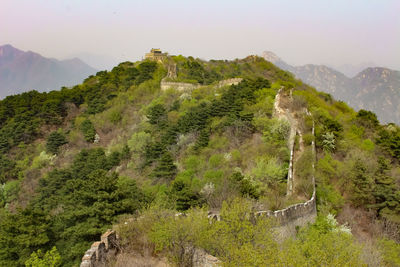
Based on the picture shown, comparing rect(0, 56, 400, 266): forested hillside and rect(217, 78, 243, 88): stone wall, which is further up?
rect(217, 78, 243, 88): stone wall

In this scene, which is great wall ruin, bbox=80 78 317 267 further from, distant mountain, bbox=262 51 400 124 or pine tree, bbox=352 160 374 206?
distant mountain, bbox=262 51 400 124

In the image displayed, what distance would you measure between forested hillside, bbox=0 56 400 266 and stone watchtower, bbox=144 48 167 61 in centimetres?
331

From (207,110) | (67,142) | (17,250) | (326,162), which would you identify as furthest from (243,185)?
(67,142)

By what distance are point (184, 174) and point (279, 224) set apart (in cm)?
1236

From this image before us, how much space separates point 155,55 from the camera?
58688mm

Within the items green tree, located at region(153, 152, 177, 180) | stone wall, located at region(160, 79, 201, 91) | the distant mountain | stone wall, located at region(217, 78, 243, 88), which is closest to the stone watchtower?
stone wall, located at region(160, 79, 201, 91)

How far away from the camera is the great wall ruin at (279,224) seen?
1033 cm

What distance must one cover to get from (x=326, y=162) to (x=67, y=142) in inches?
1328

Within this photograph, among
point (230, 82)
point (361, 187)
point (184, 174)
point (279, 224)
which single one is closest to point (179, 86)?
point (230, 82)

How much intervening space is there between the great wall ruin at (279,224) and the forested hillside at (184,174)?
359 millimetres

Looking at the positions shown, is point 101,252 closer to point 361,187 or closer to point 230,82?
point 361,187

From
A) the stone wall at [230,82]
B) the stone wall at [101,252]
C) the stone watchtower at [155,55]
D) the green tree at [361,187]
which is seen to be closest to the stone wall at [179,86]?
the stone wall at [230,82]

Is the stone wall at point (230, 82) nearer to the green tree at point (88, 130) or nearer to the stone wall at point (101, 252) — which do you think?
the green tree at point (88, 130)

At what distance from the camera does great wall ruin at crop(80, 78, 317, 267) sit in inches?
407
